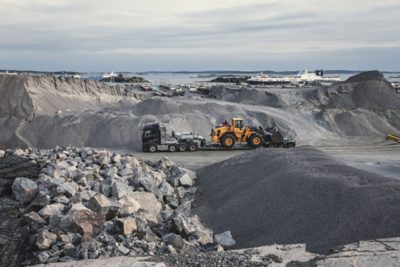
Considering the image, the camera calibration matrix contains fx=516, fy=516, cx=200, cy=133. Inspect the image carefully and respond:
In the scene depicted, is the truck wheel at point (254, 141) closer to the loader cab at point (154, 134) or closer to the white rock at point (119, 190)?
the loader cab at point (154, 134)

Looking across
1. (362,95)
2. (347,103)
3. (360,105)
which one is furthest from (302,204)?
(362,95)

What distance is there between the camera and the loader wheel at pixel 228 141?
22781 mm

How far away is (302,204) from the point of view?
37.6ft

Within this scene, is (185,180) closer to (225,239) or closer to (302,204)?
(302,204)

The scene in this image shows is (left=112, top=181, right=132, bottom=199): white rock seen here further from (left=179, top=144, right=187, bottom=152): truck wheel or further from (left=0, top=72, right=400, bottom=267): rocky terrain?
(left=179, top=144, right=187, bottom=152): truck wheel

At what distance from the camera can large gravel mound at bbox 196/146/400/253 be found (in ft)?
31.2

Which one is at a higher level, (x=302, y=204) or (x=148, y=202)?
(x=302, y=204)

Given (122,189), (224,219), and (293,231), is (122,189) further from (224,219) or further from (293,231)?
(293,231)

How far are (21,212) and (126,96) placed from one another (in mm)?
35465

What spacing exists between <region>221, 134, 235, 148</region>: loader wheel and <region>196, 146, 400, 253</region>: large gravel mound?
6.68 metres

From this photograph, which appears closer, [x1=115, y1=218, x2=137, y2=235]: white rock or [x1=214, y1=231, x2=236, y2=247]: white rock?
[x1=115, y1=218, x2=137, y2=235]: white rock

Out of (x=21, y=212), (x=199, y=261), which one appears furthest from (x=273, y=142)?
(x=199, y=261)

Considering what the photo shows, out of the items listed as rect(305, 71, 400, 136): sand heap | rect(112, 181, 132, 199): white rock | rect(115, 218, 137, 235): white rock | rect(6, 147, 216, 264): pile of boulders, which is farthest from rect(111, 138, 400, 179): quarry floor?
rect(115, 218, 137, 235): white rock

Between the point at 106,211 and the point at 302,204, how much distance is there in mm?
4284
